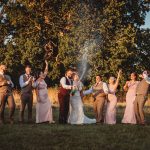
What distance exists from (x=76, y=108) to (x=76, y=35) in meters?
16.7

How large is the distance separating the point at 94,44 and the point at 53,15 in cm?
358

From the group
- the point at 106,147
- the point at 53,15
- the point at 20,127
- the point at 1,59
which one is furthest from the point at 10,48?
A: the point at 106,147

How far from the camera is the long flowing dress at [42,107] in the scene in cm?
1766

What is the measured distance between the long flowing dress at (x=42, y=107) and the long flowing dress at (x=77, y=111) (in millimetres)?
681

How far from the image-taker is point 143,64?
121ft

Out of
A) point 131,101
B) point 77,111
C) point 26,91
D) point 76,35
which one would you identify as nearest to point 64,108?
point 77,111

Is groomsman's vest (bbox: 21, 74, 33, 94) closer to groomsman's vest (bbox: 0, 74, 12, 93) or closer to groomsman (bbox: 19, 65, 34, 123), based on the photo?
groomsman (bbox: 19, 65, 34, 123)

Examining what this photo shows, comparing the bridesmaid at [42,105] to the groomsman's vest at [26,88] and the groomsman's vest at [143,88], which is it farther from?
the groomsman's vest at [143,88]

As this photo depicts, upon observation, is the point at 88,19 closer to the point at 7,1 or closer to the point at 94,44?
the point at 94,44

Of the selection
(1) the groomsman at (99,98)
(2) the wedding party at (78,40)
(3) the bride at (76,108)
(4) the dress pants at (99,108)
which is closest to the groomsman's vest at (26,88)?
(3) the bride at (76,108)

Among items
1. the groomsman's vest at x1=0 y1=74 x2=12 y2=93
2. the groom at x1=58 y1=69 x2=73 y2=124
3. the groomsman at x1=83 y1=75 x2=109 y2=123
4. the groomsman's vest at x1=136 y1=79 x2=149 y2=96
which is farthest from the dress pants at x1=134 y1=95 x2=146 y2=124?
the groomsman's vest at x1=0 y1=74 x2=12 y2=93

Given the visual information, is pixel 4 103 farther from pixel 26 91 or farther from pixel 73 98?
pixel 73 98

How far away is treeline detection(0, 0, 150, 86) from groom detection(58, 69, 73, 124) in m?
16.5

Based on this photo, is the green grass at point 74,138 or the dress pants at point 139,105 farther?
the dress pants at point 139,105
